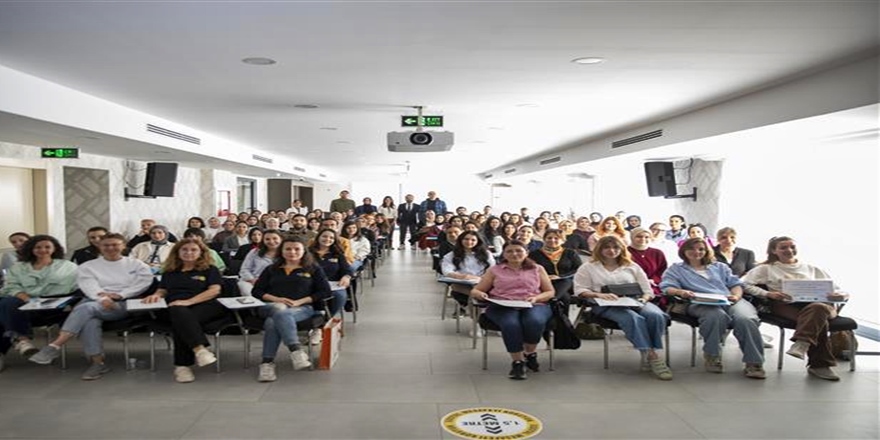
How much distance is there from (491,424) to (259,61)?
3.46 metres

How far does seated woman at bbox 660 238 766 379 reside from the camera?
196 inches

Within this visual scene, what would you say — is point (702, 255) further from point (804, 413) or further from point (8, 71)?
point (8, 71)

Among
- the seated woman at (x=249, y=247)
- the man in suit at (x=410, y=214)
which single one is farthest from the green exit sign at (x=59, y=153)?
the man in suit at (x=410, y=214)

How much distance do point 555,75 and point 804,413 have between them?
11.1 ft

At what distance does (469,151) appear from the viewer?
1466 cm

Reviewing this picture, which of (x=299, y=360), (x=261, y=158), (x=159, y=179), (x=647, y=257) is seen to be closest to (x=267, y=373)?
(x=299, y=360)

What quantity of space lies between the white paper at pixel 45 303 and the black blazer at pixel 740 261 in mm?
6325

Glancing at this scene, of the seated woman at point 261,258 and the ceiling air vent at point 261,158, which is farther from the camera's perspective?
the ceiling air vent at point 261,158

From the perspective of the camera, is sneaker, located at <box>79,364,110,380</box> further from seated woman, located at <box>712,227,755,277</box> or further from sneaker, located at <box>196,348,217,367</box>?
seated woman, located at <box>712,227,755,277</box>

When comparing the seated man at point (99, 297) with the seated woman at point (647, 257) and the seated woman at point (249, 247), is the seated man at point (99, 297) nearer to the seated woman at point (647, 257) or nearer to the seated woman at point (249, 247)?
the seated woman at point (249, 247)

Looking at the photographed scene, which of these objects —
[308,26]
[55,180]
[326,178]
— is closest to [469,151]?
[55,180]

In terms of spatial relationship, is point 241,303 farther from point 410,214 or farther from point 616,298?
point 410,214

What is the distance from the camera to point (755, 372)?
16.2ft

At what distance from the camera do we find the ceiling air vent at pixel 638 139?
28.9ft
